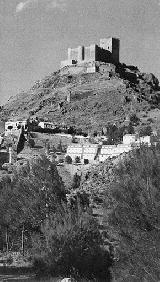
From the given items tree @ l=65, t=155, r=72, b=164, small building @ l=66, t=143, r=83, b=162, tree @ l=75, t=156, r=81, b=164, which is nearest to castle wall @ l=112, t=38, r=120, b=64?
small building @ l=66, t=143, r=83, b=162

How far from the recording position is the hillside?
6612cm

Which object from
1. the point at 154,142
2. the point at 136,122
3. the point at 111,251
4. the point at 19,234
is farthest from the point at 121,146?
the point at 154,142

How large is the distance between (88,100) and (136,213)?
58326 mm

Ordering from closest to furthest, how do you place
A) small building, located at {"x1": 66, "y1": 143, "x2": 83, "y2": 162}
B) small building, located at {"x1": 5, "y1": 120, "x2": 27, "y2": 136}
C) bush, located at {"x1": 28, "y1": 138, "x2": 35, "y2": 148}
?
1. small building, located at {"x1": 66, "y1": 143, "x2": 83, "y2": 162}
2. bush, located at {"x1": 28, "y1": 138, "x2": 35, "y2": 148}
3. small building, located at {"x1": 5, "y1": 120, "x2": 27, "y2": 136}

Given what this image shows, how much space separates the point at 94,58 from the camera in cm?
7725

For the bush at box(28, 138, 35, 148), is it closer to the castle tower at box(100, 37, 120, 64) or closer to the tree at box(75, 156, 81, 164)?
the tree at box(75, 156, 81, 164)

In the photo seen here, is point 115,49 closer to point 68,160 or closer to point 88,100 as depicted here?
point 88,100

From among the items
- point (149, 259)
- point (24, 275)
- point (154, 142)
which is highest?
point (154, 142)

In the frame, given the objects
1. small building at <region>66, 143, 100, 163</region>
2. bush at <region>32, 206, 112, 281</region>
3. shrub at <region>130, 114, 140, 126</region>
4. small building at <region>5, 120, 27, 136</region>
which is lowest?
bush at <region>32, 206, 112, 281</region>

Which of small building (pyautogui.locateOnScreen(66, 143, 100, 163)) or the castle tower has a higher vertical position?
the castle tower

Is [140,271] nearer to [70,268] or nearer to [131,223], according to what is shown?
[131,223]

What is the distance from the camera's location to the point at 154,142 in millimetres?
12961

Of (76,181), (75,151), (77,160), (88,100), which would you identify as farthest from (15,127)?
(76,181)

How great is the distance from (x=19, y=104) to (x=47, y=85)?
5778 millimetres
